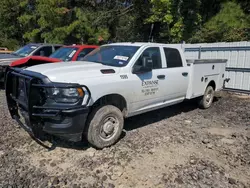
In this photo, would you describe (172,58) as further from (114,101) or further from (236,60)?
(236,60)

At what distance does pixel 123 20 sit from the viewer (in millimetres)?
24438

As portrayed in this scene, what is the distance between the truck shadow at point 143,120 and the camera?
4.28 meters

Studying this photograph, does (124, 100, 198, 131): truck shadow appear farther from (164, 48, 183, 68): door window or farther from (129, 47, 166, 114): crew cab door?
(164, 48, 183, 68): door window

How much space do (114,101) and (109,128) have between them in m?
0.49

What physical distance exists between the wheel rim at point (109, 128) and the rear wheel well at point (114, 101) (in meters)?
0.27

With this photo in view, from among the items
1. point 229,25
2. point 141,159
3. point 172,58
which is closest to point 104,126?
point 141,159

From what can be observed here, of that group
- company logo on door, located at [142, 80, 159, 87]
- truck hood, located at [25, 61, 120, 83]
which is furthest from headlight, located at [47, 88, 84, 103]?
company logo on door, located at [142, 80, 159, 87]

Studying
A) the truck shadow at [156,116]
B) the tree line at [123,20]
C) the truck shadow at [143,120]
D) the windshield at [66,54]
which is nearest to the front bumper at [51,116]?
the truck shadow at [143,120]

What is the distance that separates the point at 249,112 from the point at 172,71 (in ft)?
10.1

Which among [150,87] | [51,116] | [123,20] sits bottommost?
[51,116]

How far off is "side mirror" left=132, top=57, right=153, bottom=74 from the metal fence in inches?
227

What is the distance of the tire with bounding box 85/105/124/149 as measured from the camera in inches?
153

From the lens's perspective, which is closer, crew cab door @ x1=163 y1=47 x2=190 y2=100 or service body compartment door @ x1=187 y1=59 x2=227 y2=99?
crew cab door @ x1=163 y1=47 x2=190 y2=100

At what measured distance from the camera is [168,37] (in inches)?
802
